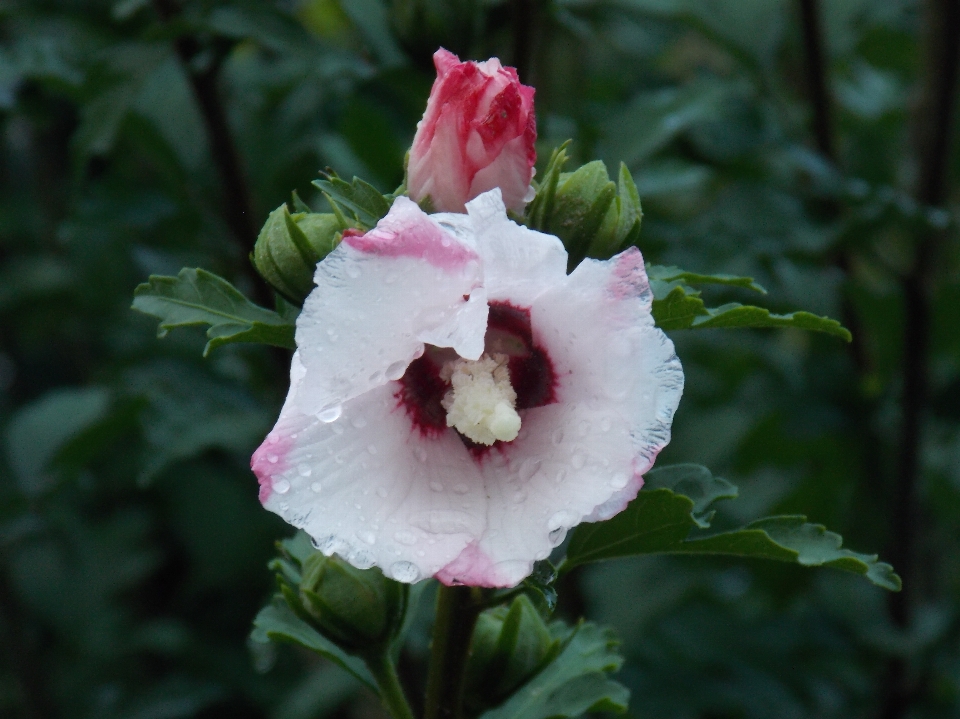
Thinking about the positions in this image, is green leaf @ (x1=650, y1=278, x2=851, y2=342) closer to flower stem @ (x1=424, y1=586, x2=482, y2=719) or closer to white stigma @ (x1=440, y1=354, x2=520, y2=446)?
white stigma @ (x1=440, y1=354, x2=520, y2=446)

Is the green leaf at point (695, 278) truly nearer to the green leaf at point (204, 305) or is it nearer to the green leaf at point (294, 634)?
the green leaf at point (204, 305)

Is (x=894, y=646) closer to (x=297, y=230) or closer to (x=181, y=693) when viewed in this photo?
(x=181, y=693)

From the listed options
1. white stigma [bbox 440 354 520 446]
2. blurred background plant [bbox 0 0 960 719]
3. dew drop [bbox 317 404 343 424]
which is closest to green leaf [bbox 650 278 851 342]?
white stigma [bbox 440 354 520 446]

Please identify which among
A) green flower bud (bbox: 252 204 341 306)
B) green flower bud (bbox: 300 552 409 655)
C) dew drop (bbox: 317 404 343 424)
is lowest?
green flower bud (bbox: 300 552 409 655)

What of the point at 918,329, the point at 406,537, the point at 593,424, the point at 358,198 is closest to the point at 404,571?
the point at 406,537

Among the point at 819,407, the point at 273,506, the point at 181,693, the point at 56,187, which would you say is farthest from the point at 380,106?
the point at 273,506
